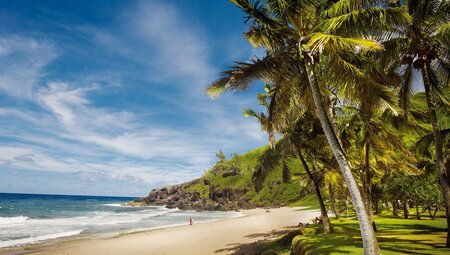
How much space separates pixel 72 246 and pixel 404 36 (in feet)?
88.3

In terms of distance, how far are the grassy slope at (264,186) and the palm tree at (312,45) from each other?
60.3 meters

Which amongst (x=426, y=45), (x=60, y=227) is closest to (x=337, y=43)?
(x=426, y=45)

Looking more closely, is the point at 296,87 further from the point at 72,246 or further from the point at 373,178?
the point at 72,246

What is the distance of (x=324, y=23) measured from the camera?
8.62 meters

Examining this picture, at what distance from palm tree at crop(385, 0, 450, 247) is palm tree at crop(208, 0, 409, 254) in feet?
7.66

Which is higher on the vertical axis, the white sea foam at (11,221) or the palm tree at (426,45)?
the palm tree at (426,45)

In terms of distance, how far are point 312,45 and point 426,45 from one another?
17.5ft

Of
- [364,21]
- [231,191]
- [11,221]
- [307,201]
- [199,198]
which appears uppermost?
[364,21]

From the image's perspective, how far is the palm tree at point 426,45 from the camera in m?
10.3

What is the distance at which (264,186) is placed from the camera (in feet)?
333

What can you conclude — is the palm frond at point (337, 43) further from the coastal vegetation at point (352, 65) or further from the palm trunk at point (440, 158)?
the palm trunk at point (440, 158)

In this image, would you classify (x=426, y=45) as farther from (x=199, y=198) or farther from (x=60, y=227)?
(x=199, y=198)

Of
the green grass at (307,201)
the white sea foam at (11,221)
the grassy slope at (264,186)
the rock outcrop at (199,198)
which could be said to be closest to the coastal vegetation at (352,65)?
the white sea foam at (11,221)

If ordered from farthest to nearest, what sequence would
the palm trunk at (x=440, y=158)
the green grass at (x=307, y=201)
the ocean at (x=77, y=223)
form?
the green grass at (x=307, y=201), the ocean at (x=77, y=223), the palm trunk at (x=440, y=158)
